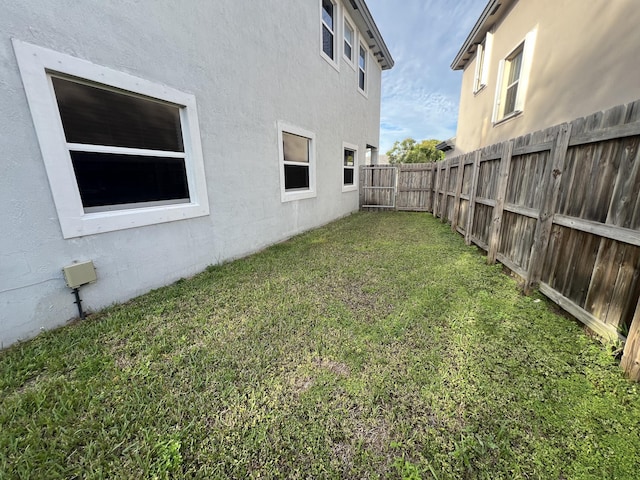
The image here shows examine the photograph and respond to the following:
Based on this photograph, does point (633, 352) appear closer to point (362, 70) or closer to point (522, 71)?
point (522, 71)

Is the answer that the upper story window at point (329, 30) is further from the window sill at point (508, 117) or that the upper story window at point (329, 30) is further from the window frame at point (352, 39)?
the window sill at point (508, 117)

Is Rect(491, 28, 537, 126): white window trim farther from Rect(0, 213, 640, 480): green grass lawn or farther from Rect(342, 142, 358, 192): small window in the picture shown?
Rect(0, 213, 640, 480): green grass lawn

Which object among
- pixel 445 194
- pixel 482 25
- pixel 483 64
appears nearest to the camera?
pixel 445 194

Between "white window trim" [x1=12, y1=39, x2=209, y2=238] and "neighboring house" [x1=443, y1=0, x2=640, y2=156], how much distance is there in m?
6.52

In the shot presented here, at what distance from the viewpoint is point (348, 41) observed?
8258mm

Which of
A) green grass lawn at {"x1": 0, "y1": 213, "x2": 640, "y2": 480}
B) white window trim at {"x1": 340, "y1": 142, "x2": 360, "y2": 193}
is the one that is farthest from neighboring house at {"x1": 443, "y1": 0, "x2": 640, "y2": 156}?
white window trim at {"x1": 340, "y1": 142, "x2": 360, "y2": 193}

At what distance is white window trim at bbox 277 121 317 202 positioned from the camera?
5.09 m

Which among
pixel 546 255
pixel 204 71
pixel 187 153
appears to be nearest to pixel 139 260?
pixel 187 153

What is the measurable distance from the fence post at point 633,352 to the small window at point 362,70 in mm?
9935

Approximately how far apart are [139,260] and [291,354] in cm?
218

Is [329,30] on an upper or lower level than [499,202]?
upper

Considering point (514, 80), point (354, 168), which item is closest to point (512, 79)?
point (514, 80)

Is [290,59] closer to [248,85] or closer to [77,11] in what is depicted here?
[248,85]

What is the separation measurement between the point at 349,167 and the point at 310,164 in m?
3.30
